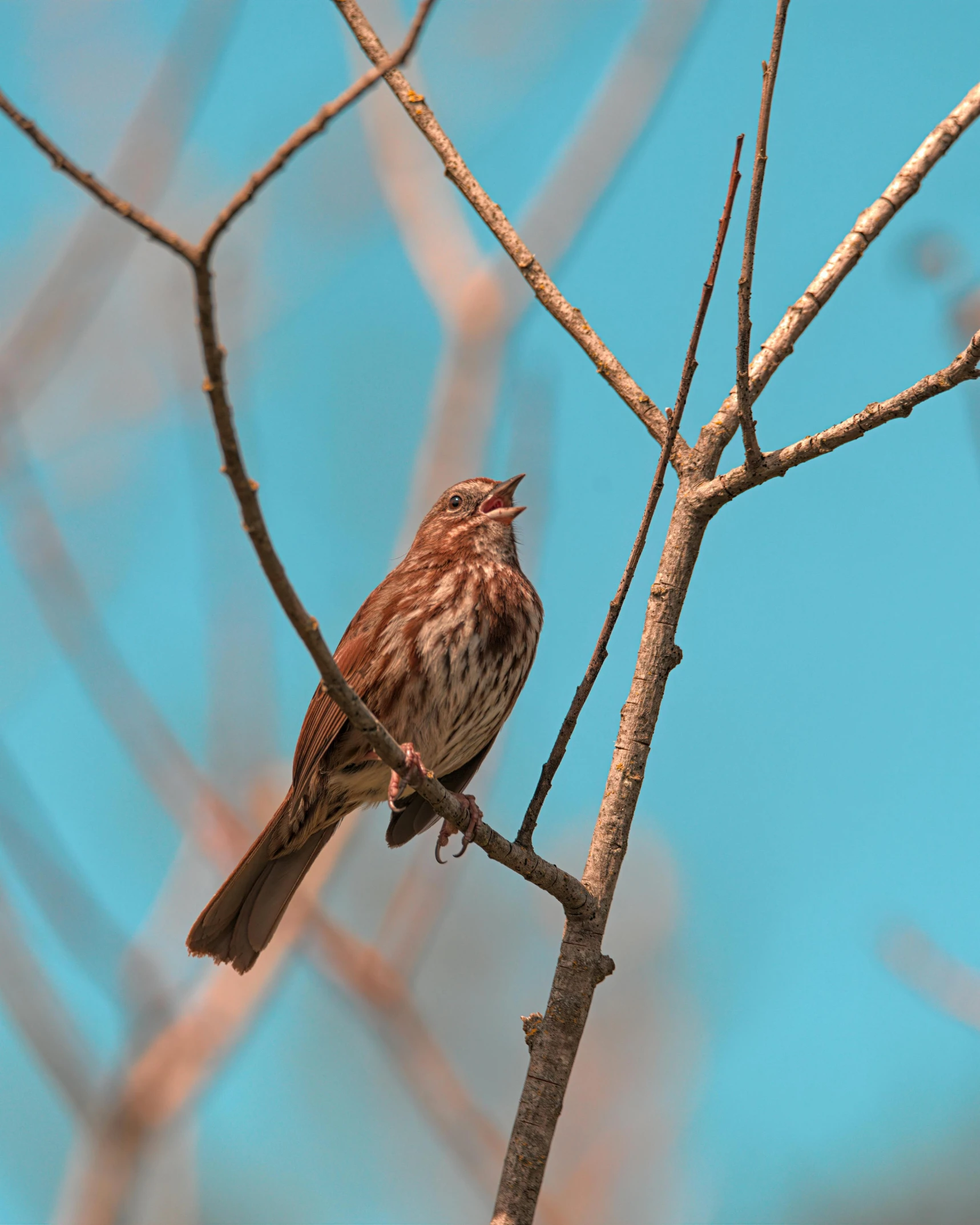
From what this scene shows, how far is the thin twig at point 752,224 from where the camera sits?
3145 mm

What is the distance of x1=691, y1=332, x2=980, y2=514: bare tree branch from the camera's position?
3.12 meters

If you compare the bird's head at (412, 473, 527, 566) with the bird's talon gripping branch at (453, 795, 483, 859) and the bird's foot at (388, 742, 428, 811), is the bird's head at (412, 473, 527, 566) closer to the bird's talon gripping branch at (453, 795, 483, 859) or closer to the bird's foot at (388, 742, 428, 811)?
Answer: the bird's talon gripping branch at (453, 795, 483, 859)

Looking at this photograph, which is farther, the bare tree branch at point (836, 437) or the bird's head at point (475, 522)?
the bird's head at point (475, 522)

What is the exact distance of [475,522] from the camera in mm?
6039

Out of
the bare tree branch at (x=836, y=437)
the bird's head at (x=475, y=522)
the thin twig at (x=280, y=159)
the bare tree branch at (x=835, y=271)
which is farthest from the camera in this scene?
the bird's head at (x=475, y=522)

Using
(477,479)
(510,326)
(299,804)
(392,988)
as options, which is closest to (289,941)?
(392,988)

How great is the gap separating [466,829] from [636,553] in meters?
1.06

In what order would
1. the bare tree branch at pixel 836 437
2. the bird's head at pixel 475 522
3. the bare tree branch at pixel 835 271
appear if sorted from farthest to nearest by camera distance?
the bird's head at pixel 475 522, the bare tree branch at pixel 835 271, the bare tree branch at pixel 836 437

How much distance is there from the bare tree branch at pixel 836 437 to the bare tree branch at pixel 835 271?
17 centimetres

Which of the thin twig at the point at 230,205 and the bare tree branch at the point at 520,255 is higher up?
the bare tree branch at the point at 520,255

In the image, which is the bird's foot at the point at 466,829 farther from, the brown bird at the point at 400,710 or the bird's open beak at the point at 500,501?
the bird's open beak at the point at 500,501

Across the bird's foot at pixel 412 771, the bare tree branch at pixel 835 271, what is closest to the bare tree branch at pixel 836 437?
the bare tree branch at pixel 835 271

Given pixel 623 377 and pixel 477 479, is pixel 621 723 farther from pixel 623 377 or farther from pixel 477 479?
pixel 477 479

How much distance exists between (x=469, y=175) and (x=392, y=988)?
3493mm
